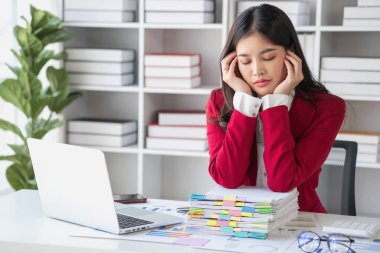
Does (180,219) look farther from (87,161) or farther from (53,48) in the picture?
(53,48)

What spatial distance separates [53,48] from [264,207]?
97.2 inches

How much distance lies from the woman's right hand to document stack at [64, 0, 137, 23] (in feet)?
5.70

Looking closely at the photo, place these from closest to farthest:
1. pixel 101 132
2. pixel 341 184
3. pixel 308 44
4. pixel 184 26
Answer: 1. pixel 341 184
2. pixel 308 44
3. pixel 184 26
4. pixel 101 132

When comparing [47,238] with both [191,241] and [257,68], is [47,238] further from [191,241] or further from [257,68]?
[257,68]

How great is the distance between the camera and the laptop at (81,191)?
1.97 m

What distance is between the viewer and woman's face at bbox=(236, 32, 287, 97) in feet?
7.49

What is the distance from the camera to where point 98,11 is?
410 centimetres

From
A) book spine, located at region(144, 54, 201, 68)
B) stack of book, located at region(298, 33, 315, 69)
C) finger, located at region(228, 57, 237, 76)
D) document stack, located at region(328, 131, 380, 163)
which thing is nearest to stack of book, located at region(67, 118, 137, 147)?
book spine, located at region(144, 54, 201, 68)

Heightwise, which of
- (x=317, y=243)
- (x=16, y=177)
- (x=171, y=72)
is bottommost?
(x=16, y=177)

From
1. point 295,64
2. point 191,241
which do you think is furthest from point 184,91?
point 191,241

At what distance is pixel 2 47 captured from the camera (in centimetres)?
398

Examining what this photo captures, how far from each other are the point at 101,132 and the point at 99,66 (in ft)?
1.22

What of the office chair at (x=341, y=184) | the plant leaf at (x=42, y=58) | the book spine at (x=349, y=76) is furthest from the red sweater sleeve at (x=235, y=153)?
the plant leaf at (x=42, y=58)

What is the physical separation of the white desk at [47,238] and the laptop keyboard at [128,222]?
0.38 feet
